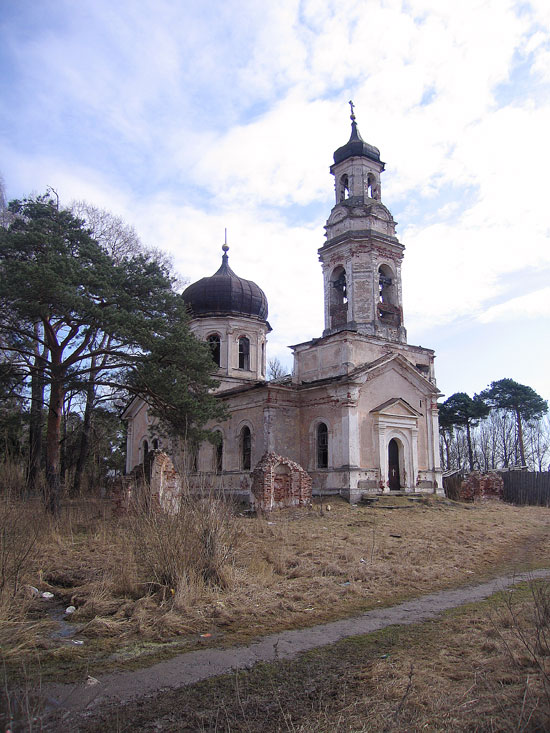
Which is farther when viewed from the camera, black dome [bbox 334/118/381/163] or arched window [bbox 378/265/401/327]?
black dome [bbox 334/118/381/163]

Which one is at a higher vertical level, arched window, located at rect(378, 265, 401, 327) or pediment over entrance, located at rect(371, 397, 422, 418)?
arched window, located at rect(378, 265, 401, 327)

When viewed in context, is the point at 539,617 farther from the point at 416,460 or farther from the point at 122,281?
the point at 416,460

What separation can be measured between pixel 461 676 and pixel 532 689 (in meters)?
0.85

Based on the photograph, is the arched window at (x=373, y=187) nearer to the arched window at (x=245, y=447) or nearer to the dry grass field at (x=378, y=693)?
the arched window at (x=245, y=447)

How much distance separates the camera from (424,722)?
147 inches

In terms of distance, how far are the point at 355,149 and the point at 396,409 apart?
1227cm

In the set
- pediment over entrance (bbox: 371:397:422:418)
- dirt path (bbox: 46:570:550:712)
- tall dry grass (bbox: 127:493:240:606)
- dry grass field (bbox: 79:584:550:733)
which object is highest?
pediment over entrance (bbox: 371:397:422:418)

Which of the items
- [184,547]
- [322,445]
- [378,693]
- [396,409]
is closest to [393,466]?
[396,409]

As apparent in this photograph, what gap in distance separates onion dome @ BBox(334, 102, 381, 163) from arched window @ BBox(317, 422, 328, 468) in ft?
41.9

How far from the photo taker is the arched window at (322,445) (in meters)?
24.1

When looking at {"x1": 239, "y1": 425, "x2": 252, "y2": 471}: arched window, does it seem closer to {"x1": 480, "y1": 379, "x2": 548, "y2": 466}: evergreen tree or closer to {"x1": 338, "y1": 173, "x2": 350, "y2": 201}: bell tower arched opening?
{"x1": 338, "y1": 173, "x2": 350, "y2": 201}: bell tower arched opening

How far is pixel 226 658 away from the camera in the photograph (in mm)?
5434

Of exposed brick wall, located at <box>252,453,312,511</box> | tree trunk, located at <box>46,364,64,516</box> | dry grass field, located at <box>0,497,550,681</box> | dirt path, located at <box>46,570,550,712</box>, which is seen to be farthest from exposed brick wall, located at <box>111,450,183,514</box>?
dirt path, located at <box>46,570,550,712</box>

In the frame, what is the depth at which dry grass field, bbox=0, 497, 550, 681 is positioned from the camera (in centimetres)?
592
